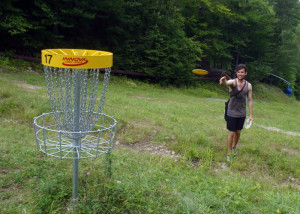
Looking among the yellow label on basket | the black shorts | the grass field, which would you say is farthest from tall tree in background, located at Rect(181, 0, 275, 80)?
the yellow label on basket

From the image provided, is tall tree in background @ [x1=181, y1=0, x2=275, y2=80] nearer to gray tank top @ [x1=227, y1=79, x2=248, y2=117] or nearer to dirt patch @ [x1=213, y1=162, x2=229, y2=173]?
gray tank top @ [x1=227, y1=79, x2=248, y2=117]

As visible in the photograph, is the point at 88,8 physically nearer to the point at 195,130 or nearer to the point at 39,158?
the point at 195,130

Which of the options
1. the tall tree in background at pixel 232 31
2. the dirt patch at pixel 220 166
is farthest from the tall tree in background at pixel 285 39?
the dirt patch at pixel 220 166

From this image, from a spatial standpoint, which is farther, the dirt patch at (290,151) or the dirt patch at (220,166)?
the dirt patch at (290,151)

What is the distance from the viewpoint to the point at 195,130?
7.04 meters

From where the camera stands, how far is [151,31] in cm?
1789

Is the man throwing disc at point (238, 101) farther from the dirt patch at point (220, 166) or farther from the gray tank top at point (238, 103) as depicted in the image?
the dirt patch at point (220, 166)

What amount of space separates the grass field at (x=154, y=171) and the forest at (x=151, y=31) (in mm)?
8346

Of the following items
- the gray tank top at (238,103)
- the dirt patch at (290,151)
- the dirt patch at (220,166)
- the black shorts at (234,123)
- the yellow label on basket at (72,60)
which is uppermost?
the yellow label on basket at (72,60)

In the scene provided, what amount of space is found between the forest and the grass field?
835 centimetres

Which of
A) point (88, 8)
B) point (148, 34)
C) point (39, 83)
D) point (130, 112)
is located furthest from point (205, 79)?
point (130, 112)

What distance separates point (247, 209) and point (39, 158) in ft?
9.55

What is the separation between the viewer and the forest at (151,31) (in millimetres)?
14750

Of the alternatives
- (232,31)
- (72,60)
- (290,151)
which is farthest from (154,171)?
(232,31)
